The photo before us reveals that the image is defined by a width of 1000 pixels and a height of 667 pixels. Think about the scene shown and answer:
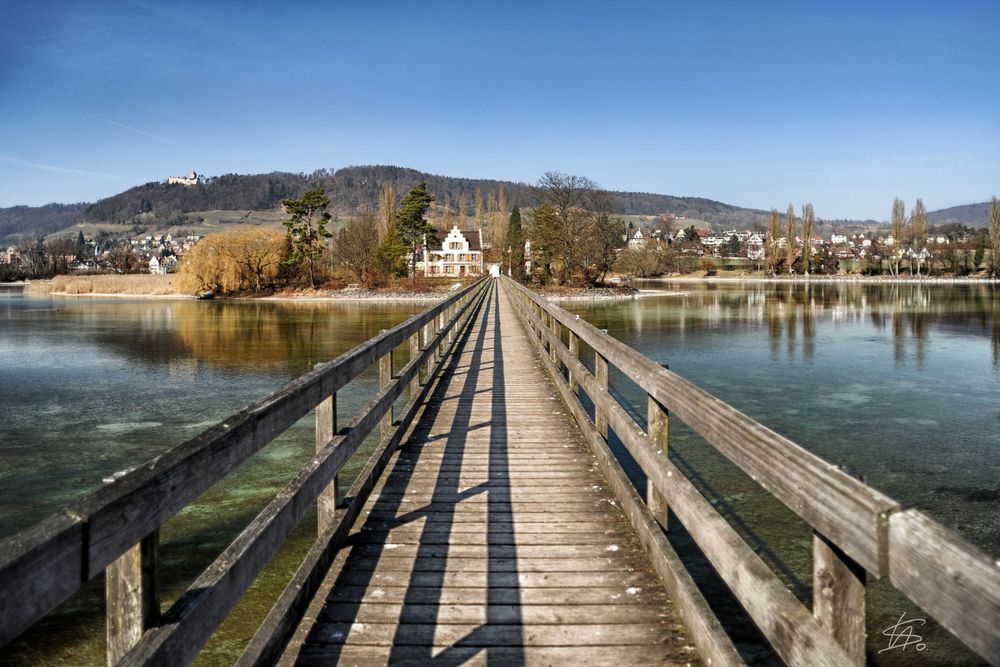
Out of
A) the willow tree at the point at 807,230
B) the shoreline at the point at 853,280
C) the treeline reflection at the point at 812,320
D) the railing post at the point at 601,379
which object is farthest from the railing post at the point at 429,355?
the willow tree at the point at 807,230

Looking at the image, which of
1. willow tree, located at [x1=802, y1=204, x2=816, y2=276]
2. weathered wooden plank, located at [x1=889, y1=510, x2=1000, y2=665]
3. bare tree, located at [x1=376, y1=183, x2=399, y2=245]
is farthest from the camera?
willow tree, located at [x1=802, y1=204, x2=816, y2=276]

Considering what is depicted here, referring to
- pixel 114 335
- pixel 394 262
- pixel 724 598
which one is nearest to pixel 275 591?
pixel 724 598

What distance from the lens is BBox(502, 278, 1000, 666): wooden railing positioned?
3.97 feet

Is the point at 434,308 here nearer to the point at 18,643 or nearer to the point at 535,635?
the point at 18,643

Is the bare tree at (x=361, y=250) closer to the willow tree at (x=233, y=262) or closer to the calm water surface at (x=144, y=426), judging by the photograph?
the willow tree at (x=233, y=262)

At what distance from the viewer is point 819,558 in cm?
172

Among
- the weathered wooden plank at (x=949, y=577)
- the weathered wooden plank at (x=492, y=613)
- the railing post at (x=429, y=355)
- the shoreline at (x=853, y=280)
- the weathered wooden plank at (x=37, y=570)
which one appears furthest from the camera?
the shoreline at (x=853, y=280)

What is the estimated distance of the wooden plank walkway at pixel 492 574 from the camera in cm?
Answer: 298

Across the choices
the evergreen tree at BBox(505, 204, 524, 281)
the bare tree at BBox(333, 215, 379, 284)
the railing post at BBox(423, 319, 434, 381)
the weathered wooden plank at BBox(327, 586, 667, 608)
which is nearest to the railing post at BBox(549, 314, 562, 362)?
the railing post at BBox(423, 319, 434, 381)

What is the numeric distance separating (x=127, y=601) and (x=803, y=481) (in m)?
1.76

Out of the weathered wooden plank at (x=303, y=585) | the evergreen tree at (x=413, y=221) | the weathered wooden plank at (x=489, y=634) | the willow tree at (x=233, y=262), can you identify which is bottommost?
the weathered wooden plank at (x=489, y=634)

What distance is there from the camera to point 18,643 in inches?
180

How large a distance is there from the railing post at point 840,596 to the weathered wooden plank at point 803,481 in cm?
7

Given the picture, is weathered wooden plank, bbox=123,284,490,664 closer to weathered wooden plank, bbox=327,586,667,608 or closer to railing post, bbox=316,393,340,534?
railing post, bbox=316,393,340,534
